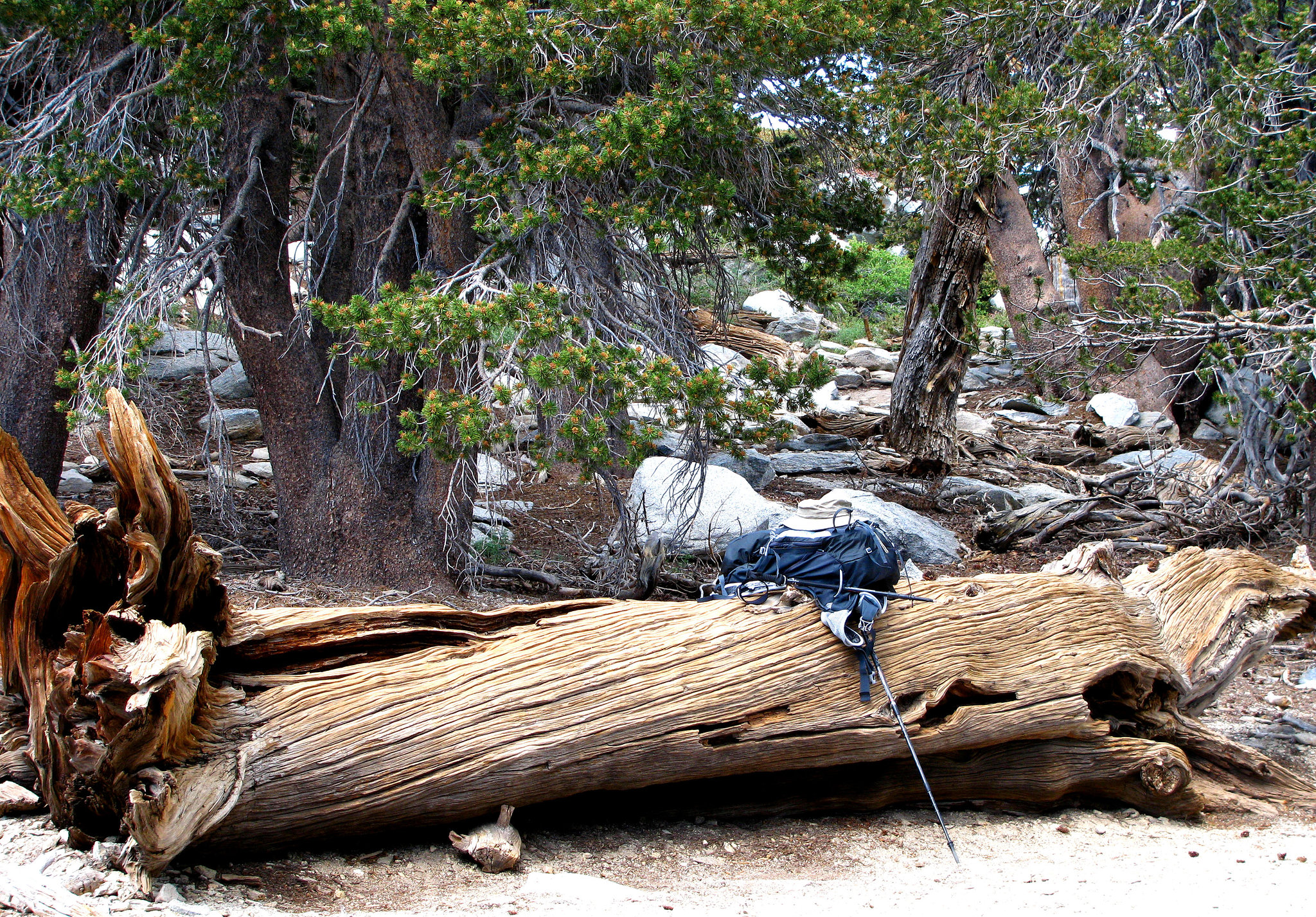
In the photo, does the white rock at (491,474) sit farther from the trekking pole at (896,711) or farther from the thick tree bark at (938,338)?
the thick tree bark at (938,338)

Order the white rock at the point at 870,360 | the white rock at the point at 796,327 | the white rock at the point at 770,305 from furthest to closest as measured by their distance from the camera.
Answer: the white rock at the point at 770,305 < the white rock at the point at 796,327 < the white rock at the point at 870,360

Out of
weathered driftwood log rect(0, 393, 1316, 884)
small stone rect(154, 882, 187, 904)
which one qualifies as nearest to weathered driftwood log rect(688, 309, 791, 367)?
weathered driftwood log rect(0, 393, 1316, 884)

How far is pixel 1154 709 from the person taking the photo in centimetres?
493

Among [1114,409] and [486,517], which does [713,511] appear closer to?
[486,517]

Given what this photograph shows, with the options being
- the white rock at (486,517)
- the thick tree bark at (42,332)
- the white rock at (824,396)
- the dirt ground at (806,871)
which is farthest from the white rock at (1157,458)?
the thick tree bark at (42,332)

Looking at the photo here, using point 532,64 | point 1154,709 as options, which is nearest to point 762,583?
point 1154,709

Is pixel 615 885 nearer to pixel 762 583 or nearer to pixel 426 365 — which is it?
pixel 762 583

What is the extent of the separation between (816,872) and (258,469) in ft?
26.5

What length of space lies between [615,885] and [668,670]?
0.83 m

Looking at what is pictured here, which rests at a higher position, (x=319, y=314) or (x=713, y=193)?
(x=713, y=193)

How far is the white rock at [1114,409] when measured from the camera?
1417 centimetres

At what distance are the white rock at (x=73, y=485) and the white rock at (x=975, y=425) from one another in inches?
391

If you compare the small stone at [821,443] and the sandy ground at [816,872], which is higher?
the small stone at [821,443]

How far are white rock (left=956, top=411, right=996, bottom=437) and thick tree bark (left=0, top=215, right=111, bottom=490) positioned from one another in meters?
10.1
